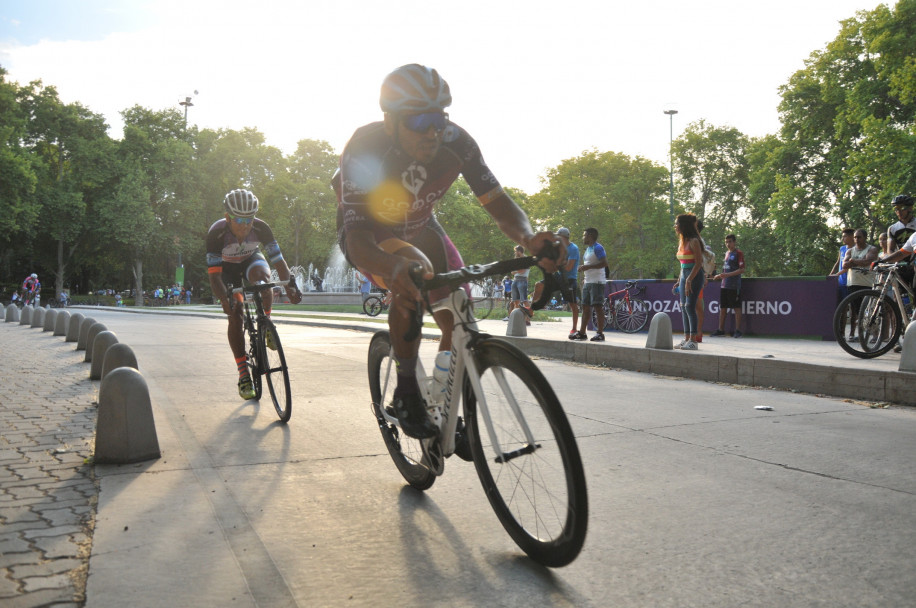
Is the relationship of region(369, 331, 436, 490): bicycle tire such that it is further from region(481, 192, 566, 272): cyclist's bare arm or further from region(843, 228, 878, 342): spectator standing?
region(843, 228, 878, 342): spectator standing

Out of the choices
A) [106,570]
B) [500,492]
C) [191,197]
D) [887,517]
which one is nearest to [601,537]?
[500,492]

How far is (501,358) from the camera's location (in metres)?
2.98

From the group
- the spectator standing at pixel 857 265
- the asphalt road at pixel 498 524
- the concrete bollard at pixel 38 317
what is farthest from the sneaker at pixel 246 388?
the concrete bollard at pixel 38 317

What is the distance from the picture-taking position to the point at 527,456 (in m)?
2.93

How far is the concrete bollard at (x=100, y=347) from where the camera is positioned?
25.7 ft

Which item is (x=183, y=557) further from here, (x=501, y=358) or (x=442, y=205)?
(x=442, y=205)

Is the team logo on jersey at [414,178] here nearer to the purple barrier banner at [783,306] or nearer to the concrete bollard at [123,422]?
the concrete bollard at [123,422]

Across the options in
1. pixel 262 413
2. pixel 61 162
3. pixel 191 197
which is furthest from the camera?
pixel 191 197

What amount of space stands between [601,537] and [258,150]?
229ft

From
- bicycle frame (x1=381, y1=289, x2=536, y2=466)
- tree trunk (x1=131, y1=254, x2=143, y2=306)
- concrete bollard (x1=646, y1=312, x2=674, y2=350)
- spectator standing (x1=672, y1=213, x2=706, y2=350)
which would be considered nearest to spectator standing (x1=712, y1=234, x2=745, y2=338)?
spectator standing (x1=672, y1=213, x2=706, y2=350)

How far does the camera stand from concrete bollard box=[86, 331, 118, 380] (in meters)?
7.82

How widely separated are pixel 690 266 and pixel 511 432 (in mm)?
8946

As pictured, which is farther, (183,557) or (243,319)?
(243,319)

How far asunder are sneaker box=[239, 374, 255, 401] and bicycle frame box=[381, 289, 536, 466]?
12.9ft
